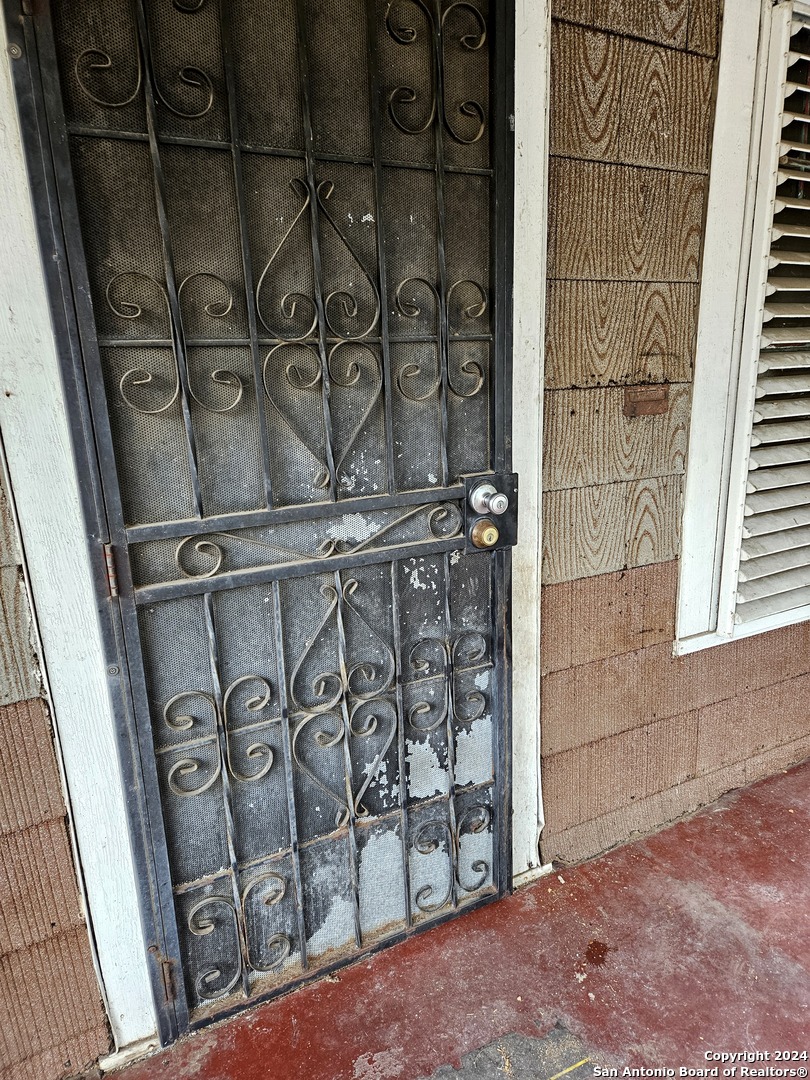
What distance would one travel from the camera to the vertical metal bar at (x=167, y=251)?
1.07 metres

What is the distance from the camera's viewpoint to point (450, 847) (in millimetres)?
1691

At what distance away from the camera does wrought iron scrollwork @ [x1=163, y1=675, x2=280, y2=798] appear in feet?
4.32

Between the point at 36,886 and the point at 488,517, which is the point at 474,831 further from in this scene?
the point at 36,886

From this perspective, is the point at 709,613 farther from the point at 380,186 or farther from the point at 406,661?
the point at 380,186

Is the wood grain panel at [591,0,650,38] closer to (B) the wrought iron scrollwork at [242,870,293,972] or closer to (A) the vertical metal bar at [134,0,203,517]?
(A) the vertical metal bar at [134,0,203,517]

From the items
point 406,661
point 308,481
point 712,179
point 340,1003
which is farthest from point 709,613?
point 340,1003

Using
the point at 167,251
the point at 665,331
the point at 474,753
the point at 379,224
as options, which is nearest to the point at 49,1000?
the point at 474,753

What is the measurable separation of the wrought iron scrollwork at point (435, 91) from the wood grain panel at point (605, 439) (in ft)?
2.08

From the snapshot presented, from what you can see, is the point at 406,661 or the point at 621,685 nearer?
the point at 406,661

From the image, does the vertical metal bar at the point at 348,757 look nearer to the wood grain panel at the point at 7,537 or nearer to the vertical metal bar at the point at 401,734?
the vertical metal bar at the point at 401,734

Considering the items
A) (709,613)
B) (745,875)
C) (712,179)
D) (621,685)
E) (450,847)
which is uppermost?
(712,179)

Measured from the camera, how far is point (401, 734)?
156cm

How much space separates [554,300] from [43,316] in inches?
44.6

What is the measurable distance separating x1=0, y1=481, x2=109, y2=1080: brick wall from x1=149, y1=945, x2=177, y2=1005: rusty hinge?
0.13m
